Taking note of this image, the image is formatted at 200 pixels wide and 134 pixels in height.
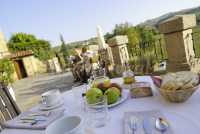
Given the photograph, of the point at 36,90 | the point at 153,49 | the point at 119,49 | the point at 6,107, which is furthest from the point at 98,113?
the point at 36,90

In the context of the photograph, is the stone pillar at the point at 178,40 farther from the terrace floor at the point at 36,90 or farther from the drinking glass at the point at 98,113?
the terrace floor at the point at 36,90

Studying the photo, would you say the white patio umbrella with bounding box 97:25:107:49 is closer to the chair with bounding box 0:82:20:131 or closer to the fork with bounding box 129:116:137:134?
the chair with bounding box 0:82:20:131

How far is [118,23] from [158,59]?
9.65 m

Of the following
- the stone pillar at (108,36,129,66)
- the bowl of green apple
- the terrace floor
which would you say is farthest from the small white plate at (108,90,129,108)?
the terrace floor

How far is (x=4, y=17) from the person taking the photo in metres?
14.7

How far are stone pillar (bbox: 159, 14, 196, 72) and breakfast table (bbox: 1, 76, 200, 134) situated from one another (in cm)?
198

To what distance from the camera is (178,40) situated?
9.50ft

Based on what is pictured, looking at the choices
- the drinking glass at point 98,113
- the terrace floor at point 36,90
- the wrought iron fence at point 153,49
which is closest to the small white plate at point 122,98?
the drinking glass at point 98,113

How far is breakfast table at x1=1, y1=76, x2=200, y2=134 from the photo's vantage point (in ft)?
2.61

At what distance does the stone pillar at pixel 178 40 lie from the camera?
2.80m

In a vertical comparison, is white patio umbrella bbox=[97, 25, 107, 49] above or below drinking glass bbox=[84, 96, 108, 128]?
above

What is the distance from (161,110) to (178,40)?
2272mm

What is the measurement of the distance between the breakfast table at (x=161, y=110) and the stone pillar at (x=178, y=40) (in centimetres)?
198

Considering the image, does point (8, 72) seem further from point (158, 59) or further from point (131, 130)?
point (131, 130)
